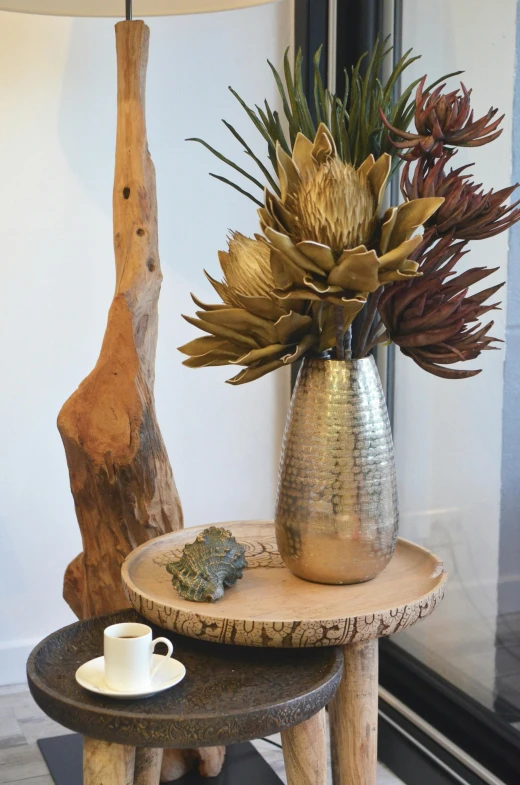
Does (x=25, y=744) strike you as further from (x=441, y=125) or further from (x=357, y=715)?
(x=441, y=125)

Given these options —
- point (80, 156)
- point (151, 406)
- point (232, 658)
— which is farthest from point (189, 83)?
point (232, 658)

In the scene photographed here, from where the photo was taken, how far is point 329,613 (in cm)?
96

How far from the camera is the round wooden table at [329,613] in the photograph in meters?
0.95

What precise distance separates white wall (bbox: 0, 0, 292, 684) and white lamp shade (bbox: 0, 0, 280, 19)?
1.07 ft

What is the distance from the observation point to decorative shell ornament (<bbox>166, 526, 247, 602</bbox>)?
1019mm

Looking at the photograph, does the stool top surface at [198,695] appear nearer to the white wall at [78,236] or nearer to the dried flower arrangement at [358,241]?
the dried flower arrangement at [358,241]

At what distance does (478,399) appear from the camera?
5.22ft

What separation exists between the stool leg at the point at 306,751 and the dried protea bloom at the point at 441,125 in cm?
62

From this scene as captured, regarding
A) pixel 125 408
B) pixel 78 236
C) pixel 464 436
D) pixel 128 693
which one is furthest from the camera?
pixel 78 236

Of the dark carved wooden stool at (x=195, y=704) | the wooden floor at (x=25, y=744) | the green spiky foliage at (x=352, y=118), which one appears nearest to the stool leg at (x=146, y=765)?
the dark carved wooden stool at (x=195, y=704)

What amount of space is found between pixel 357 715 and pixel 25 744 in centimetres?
85

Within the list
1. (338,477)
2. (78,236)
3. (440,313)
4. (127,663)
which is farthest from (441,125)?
(78,236)

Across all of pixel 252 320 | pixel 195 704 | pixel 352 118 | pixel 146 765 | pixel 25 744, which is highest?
pixel 352 118

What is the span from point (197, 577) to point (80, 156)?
108cm
